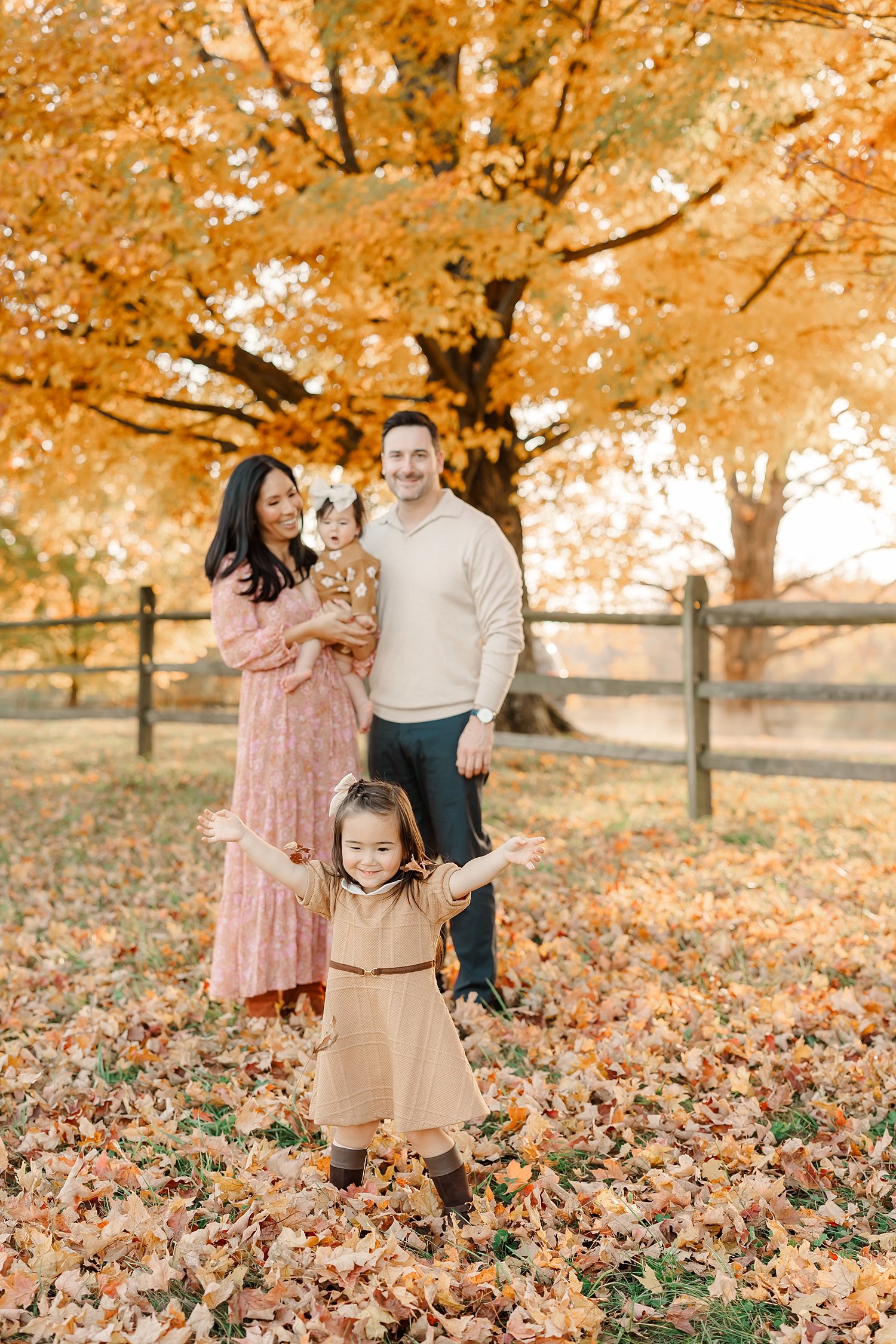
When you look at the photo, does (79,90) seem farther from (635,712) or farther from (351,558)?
(635,712)

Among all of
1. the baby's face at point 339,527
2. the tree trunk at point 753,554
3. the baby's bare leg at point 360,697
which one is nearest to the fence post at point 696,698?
the baby's bare leg at point 360,697

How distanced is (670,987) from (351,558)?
83.0 inches

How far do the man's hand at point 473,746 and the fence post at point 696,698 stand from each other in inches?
166

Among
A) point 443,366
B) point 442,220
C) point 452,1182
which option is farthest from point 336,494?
point 443,366

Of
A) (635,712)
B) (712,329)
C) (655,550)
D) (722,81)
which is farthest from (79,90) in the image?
(635,712)

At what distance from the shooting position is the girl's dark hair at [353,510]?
3.87 metres

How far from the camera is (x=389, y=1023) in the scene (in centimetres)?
261

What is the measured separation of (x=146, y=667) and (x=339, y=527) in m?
7.76

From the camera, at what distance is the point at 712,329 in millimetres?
9047

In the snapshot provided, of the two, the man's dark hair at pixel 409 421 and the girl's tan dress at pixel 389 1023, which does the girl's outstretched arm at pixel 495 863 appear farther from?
the man's dark hair at pixel 409 421

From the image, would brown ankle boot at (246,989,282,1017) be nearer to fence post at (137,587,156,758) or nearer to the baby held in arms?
the baby held in arms

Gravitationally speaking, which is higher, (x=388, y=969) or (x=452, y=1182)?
(x=388, y=969)

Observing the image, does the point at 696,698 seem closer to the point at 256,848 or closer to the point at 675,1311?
the point at 256,848

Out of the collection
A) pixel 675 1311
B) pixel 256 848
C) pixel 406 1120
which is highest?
pixel 256 848
